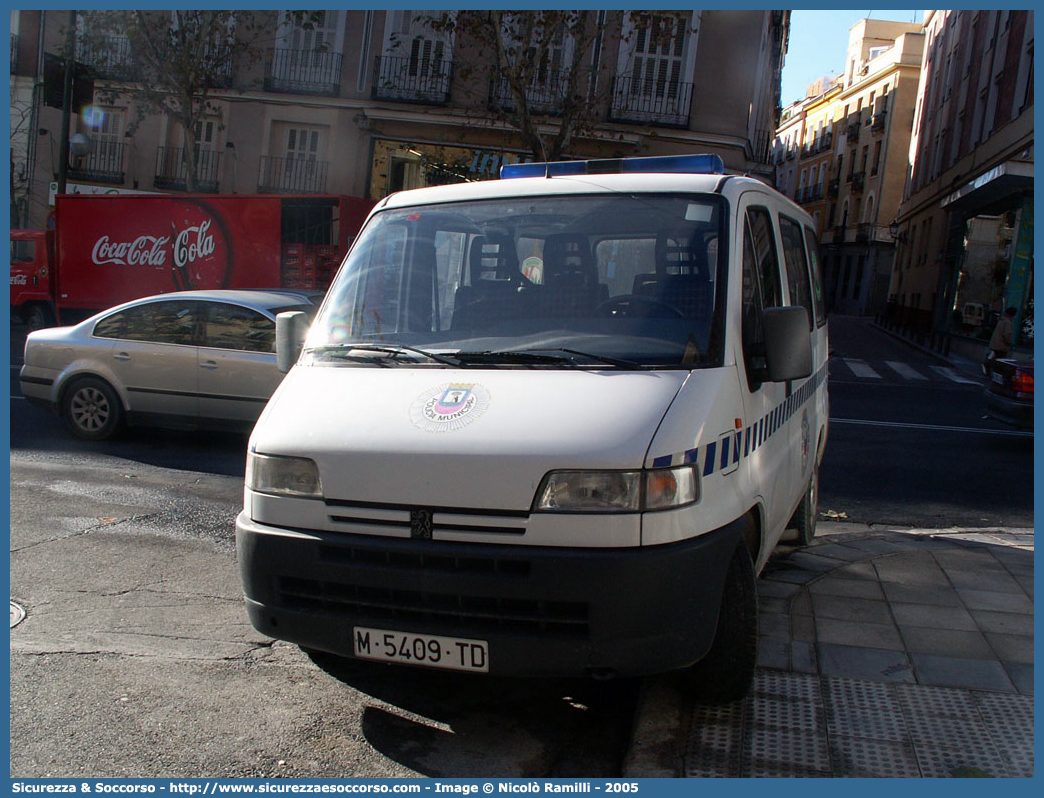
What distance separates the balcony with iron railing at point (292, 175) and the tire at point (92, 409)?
18023 mm

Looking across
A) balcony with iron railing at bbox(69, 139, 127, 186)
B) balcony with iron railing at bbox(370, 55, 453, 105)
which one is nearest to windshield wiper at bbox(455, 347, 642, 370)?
balcony with iron railing at bbox(370, 55, 453, 105)

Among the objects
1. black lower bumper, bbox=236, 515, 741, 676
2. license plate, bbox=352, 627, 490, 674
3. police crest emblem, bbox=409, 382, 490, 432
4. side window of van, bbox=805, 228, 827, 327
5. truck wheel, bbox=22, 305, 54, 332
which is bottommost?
truck wheel, bbox=22, 305, 54, 332

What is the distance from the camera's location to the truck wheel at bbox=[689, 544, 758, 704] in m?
3.60

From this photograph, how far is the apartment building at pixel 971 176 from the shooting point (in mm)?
25203

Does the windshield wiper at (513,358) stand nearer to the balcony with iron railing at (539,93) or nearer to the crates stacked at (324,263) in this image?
the crates stacked at (324,263)

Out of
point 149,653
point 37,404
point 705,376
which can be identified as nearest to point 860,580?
point 705,376

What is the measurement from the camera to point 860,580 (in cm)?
527

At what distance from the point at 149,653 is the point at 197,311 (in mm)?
5533

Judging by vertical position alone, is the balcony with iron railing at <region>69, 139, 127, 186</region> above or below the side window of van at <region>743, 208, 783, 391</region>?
above

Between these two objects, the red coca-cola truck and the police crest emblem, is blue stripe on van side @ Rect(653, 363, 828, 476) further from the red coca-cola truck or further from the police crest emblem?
the red coca-cola truck

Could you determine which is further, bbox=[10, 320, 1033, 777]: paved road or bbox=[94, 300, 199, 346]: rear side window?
bbox=[94, 300, 199, 346]: rear side window

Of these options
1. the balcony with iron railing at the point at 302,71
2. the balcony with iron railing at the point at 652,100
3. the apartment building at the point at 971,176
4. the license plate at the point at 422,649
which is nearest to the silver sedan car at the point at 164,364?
the license plate at the point at 422,649

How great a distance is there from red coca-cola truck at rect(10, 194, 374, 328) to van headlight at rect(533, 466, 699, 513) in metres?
15.9

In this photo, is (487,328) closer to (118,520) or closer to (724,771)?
(724,771)
